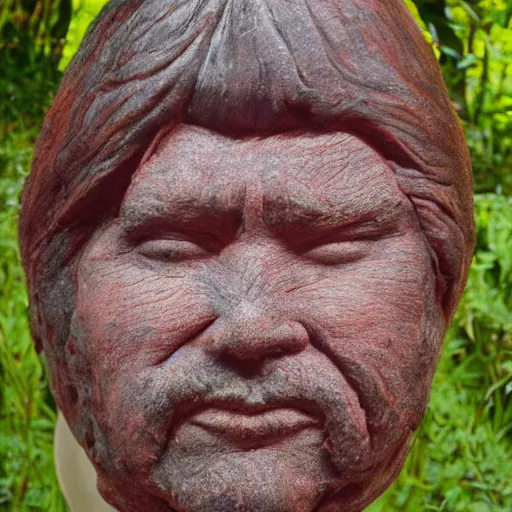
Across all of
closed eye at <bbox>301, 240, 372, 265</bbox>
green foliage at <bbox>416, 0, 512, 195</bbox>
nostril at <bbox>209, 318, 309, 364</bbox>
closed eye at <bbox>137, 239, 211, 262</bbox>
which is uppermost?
closed eye at <bbox>137, 239, 211, 262</bbox>

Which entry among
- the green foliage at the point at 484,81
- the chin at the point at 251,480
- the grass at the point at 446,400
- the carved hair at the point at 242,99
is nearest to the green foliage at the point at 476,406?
the grass at the point at 446,400

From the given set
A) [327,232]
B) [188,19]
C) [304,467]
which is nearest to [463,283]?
[327,232]

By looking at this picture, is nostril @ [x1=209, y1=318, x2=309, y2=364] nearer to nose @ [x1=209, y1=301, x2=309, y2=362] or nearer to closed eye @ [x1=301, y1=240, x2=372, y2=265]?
nose @ [x1=209, y1=301, x2=309, y2=362]

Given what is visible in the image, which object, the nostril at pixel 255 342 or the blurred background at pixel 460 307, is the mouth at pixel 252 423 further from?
the blurred background at pixel 460 307

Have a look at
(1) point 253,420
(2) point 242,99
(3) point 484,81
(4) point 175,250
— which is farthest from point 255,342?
(3) point 484,81

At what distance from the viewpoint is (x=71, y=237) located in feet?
6.98

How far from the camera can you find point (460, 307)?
3262 mm

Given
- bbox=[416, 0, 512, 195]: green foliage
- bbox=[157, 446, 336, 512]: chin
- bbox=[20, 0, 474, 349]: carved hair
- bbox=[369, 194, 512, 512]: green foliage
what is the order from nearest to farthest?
bbox=[157, 446, 336, 512]: chin < bbox=[20, 0, 474, 349]: carved hair < bbox=[369, 194, 512, 512]: green foliage < bbox=[416, 0, 512, 195]: green foliage

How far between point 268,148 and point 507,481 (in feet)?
5.15

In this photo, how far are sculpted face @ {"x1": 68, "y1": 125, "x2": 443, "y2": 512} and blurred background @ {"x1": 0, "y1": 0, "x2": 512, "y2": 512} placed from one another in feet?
3.91

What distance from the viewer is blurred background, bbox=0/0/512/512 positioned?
10.4 feet

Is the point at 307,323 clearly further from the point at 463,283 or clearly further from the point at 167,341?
the point at 463,283

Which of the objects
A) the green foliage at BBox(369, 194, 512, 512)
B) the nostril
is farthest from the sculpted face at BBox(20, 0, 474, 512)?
the green foliage at BBox(369, 194, 512, 512)

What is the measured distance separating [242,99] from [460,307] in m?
1.50
